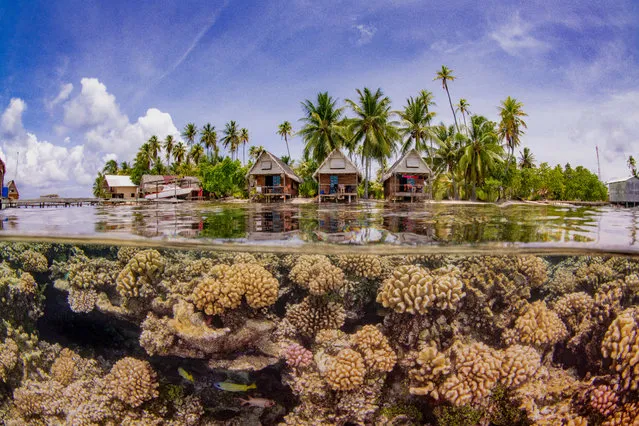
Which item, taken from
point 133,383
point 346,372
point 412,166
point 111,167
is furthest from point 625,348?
point 111,167

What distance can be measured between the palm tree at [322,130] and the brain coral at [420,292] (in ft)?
93.5

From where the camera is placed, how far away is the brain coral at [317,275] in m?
5.12

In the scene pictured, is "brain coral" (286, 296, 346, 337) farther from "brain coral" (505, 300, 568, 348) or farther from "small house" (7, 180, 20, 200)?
"small house" (7, 180, 20, 200)

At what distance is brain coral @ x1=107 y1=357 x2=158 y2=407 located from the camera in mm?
5172

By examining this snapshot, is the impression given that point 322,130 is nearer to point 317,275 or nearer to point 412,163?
point 412,163

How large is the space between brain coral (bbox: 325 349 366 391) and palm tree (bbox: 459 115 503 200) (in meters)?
31.8

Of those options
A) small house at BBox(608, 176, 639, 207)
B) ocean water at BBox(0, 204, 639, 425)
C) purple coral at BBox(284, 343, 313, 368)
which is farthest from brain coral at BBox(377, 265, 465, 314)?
small house at BBox(608, 176, 639, 207)

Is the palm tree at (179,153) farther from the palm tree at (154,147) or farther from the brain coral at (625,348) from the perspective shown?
the brain coral at (625,348)

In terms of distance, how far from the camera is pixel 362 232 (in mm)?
6602

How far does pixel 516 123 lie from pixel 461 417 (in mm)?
38205

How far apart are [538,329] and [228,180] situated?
33310mm

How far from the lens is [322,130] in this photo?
108 ft

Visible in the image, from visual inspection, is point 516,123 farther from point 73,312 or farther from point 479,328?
point 73,312

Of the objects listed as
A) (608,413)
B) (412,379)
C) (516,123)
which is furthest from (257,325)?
(516,123)
